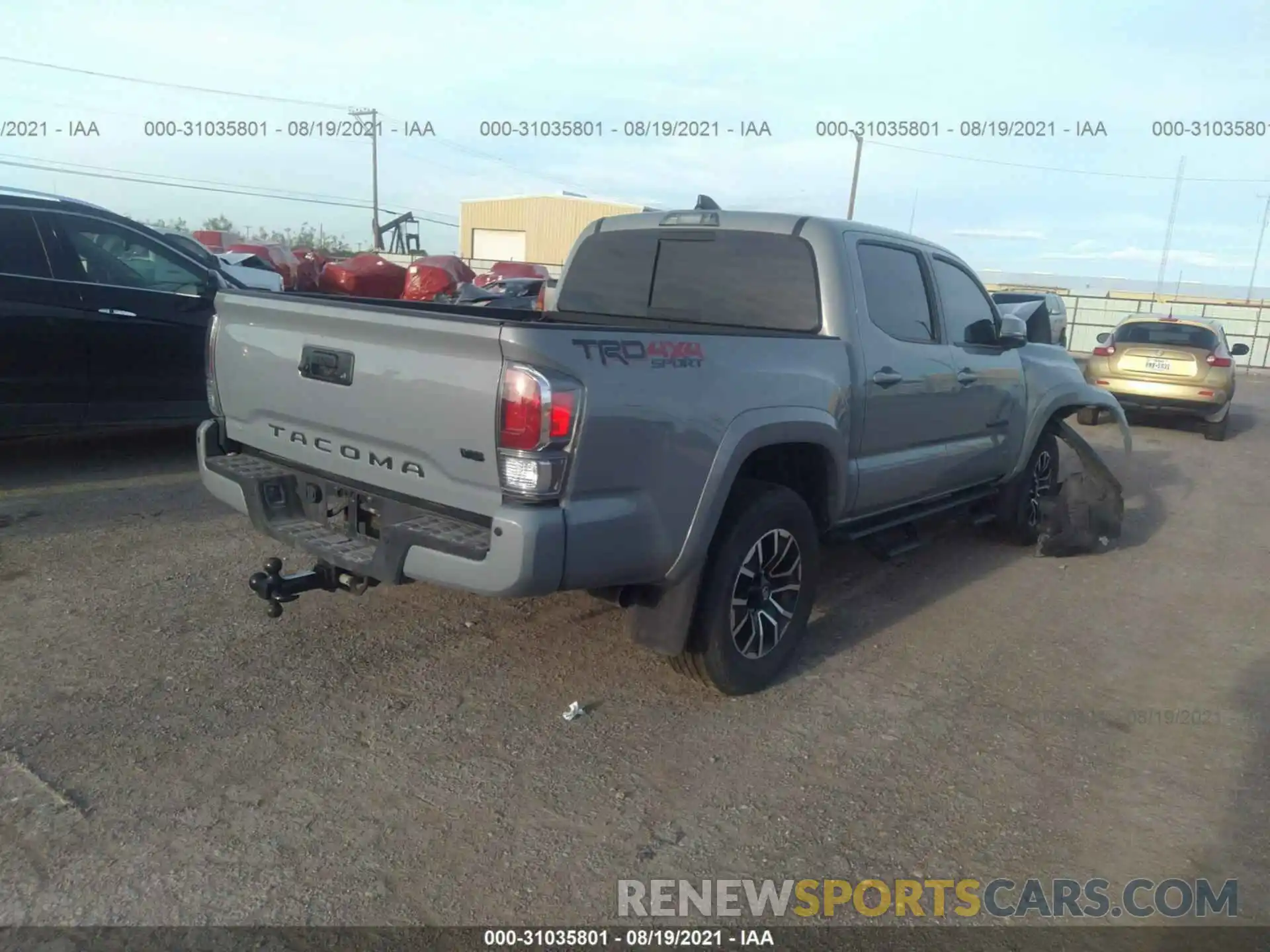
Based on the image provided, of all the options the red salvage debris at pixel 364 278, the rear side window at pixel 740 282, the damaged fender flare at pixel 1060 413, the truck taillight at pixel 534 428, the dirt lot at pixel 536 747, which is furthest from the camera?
the red salvage debris at pixel 364 278

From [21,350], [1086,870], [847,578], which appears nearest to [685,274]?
[847,578]

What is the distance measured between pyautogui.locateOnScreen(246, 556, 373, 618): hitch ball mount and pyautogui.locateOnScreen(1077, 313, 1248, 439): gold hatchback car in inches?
441

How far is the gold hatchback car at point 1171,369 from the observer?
12.3 m

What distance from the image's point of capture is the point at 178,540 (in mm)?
5445

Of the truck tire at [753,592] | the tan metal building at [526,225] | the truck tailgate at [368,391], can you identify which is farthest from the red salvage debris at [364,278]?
the tan metal building at [526,225]

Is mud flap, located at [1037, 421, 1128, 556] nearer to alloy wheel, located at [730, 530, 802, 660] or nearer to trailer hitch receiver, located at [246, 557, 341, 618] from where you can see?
alloy wheel, located at [730, 530, 802, 660]

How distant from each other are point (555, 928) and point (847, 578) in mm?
3572

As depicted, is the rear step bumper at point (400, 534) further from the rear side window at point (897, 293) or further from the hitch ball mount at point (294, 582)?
the rear side window at point (897, 293)

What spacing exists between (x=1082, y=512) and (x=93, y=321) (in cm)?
682

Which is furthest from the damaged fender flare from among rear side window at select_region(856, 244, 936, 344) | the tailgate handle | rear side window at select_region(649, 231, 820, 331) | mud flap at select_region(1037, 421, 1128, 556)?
the tailgate handle

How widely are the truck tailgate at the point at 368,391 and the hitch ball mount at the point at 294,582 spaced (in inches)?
15.9

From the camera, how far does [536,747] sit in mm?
3521

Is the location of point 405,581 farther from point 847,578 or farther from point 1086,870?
point 847,578

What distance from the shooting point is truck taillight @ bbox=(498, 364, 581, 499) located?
2.94m
